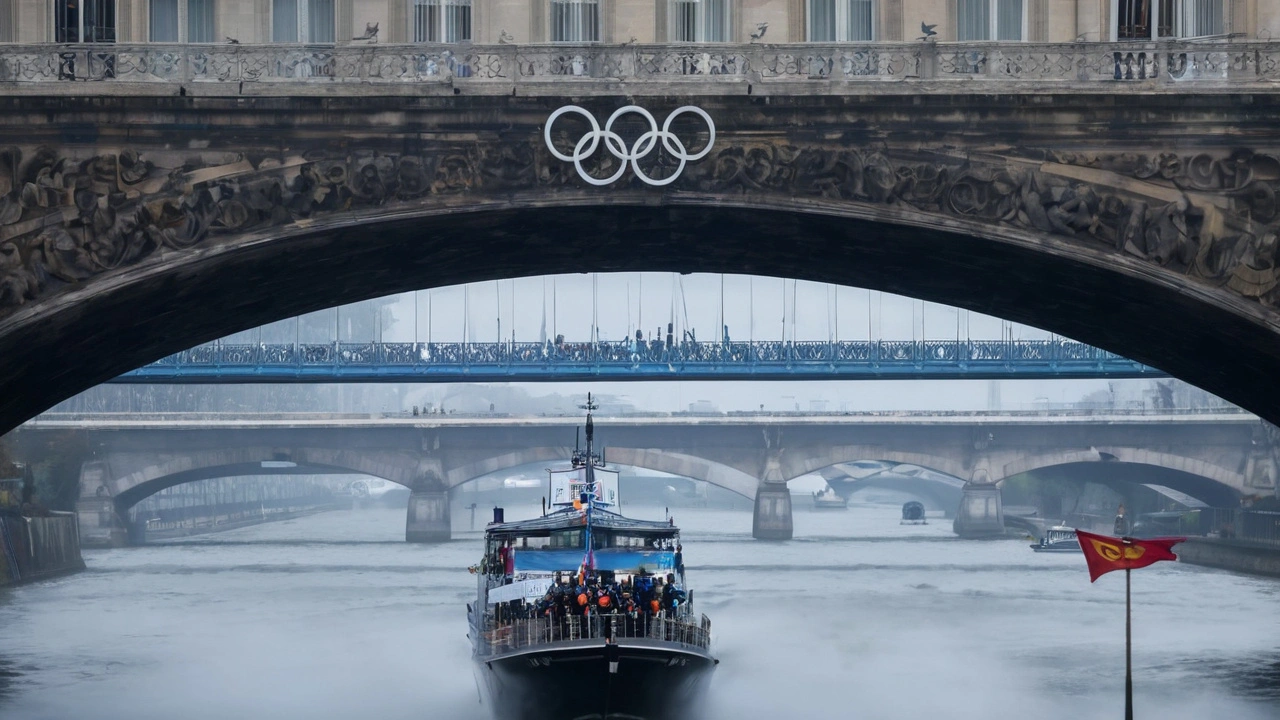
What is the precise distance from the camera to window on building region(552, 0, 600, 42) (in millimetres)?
26844

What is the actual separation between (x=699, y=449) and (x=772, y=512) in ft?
19.3

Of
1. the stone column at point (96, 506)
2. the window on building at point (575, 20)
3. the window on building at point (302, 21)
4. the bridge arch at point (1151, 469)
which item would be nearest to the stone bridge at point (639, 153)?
the window on building at point (575, 20)

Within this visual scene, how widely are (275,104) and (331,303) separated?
729 centimetres

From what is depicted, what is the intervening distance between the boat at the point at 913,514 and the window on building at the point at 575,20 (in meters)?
110

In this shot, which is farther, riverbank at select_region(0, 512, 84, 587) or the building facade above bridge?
riverbank at select_region(0, 512, 84, 587)

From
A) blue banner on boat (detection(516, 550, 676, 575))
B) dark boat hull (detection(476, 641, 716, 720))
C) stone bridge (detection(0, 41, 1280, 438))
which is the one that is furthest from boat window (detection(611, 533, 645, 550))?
stone bridge (detection(0, 41, 1280, 438))

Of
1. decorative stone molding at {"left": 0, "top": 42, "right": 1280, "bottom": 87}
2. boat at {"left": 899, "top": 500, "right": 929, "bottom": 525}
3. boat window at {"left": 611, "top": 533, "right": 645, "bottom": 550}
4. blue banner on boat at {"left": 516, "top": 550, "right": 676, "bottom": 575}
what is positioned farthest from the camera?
boat at {"left": 899, "top": 500, "right": 929, "bottom": 525}

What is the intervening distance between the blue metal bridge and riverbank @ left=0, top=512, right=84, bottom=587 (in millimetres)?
8431

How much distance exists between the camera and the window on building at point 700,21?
26.9 m

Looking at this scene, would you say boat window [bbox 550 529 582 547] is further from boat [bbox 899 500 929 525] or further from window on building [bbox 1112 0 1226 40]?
boat [bbox 899 500 929 525]

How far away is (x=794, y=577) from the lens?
76.4 m

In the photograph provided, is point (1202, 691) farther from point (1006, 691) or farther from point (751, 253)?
point (751, 253)

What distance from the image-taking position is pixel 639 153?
2531 centimetres

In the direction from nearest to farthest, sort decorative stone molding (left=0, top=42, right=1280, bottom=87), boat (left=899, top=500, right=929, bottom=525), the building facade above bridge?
decorative stone molding (left=0, top=42, right=1280, bottom=87) → the building facade above bridge → boat (left=899, top=500, right=929, bottom=525)
